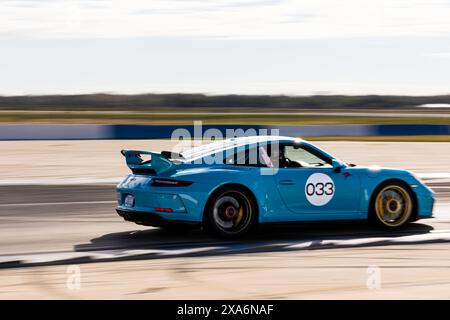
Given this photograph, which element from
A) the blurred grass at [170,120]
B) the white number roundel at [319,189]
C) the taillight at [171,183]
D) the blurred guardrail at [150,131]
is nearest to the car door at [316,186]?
the white number roundel at [319,189]

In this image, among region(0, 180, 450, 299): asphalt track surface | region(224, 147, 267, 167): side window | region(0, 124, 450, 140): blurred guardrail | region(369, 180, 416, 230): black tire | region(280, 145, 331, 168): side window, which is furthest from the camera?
region(0, 124, 450, 140): blurred guardrail

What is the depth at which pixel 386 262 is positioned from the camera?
814 centimetres

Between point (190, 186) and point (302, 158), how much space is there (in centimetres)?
178

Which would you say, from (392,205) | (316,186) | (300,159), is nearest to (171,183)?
(316,186)

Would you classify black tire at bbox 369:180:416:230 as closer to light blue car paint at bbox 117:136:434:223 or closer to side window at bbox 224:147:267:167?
light blue car paint at bbox 117:136:434:223

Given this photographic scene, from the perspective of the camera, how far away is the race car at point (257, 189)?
931 cm

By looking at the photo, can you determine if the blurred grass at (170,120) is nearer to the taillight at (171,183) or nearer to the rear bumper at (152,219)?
the rear bumper at (152,219)

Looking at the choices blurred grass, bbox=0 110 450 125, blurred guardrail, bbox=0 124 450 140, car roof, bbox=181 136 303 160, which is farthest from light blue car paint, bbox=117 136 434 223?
blurred grass, bbox=0 110 450 125

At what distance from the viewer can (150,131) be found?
3109cm

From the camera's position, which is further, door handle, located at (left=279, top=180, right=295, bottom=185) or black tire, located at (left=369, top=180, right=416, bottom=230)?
black tire, located at (left=369, top=180, right=416, bottom=230)

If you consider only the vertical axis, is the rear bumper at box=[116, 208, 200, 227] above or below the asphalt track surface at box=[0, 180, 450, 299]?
above

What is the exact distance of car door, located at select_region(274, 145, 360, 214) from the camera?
384 inches

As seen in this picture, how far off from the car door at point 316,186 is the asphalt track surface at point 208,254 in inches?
11.7
